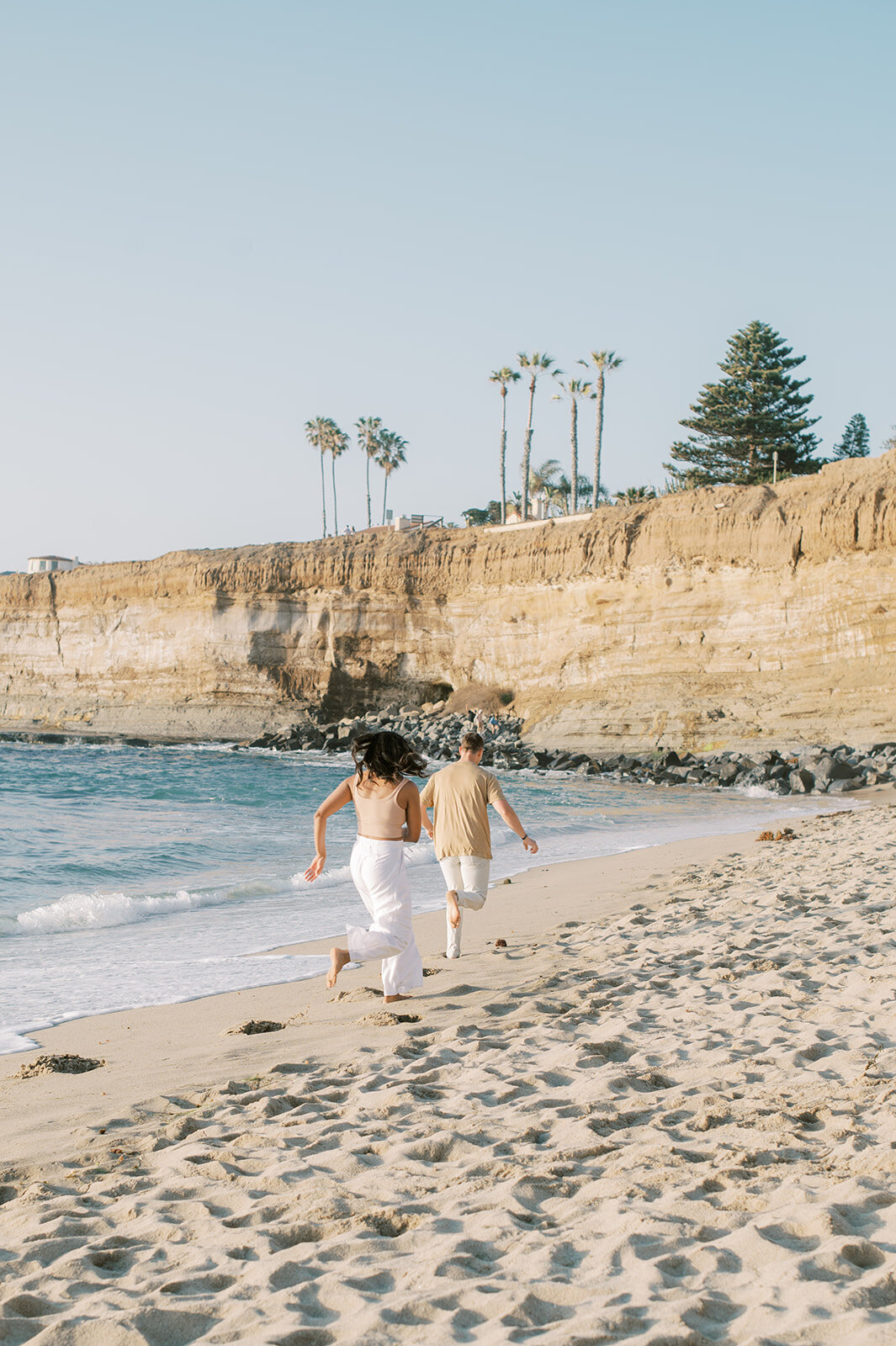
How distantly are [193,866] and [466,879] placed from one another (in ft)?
19.5

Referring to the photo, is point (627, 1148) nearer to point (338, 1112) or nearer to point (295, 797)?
point (338, 1112)

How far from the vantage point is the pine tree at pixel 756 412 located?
42938mm

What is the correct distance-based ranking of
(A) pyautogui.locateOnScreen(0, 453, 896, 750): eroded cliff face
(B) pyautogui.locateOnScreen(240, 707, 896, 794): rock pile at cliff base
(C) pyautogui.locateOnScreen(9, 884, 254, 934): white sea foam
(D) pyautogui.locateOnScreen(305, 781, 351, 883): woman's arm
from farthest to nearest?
(A) pyautogui.locateOnScreen(0, 453, 896, 750): eroded cliff face, (B) pyautogui.locateOnScreen(240, 707, 896, 794): rock pile at cliff base, (C) pyautogui.locateOnScreen(9, 884, 254, 934): white sea foam, (D) pyautogui.locateOnScreen(305, 781, 351, 883): woman's arm

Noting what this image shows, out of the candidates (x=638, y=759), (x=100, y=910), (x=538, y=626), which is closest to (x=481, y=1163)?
(x=100, y=910)

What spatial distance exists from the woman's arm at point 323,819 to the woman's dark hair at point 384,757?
0.44 feet

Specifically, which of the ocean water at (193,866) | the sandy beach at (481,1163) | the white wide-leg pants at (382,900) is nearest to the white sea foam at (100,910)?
the ocean water at (193,866)

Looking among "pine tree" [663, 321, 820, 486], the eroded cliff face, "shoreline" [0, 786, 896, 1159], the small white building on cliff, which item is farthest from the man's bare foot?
the small white building on cliff

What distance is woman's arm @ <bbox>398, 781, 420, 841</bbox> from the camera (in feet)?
17.3

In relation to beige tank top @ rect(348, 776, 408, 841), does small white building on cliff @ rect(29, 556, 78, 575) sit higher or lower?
higher

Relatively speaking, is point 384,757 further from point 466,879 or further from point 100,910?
point 100,910

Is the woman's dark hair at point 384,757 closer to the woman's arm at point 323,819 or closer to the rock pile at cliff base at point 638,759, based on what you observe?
the woman's arm at point 323,819

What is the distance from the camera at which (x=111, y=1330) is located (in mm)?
2258

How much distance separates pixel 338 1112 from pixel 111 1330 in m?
1.59

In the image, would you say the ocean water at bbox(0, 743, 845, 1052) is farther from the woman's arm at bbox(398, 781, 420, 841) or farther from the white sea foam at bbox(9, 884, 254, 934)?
the woman's arm at bbox(398, 781, 420, 841)
